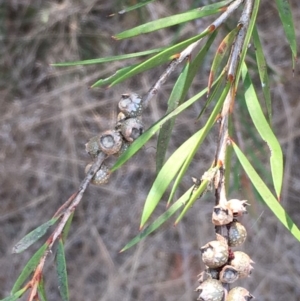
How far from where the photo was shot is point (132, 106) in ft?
1.52

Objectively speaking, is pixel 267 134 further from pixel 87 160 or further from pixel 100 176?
pixel 87 160

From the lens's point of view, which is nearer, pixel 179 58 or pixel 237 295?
pixel 237 295

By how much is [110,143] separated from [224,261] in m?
0.14

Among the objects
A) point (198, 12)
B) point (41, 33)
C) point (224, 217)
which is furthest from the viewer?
point (41, 33)

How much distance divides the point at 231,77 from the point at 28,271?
245 mm

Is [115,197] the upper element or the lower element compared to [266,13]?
lower

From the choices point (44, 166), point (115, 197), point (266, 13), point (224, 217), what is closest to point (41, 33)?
point (44, 166)

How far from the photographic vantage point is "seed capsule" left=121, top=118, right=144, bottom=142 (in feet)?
1.49

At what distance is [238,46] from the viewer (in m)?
0.47

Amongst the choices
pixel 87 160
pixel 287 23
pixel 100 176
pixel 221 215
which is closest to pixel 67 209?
pixel 100 176

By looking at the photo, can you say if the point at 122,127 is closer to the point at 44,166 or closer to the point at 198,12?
the point at 198,12

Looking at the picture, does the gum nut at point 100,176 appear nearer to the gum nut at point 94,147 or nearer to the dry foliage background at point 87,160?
the gum nut at point 94,147

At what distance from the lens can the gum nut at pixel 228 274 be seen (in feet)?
1.22

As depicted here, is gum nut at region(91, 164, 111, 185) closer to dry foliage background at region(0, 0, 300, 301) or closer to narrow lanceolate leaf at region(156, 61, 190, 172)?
narrow lanceolate leaf at region(156, 61, 190, 172)
